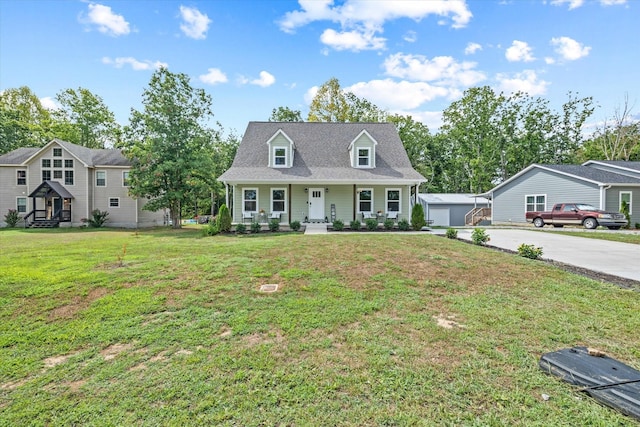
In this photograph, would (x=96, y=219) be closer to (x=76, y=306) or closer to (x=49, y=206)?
(x=49, y=206)

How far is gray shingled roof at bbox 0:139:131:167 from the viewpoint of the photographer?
2441 centimetres

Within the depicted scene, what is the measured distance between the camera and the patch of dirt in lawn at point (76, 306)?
14.8 feet

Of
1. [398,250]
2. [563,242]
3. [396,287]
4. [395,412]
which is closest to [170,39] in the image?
[398,250]

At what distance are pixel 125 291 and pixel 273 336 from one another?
3.37 metres

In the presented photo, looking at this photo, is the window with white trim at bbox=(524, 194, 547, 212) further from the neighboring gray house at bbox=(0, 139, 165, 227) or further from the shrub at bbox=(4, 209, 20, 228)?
the shrub at bbox=(4, 209, 20, 228)

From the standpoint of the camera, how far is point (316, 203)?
1797cm

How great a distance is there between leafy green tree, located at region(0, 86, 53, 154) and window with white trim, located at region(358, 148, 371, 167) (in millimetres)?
34661

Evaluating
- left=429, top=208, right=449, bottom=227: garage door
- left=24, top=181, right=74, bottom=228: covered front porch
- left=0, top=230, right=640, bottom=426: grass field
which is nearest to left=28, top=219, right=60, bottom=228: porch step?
left=24, top=181, right=74, bottom=228: covered front porch

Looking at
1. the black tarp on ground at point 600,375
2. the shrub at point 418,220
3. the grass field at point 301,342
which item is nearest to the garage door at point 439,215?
the shrub at point 418,220

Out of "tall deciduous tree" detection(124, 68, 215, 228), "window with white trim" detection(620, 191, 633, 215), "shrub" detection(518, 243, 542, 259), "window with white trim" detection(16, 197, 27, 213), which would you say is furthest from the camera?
"window with white trim" detection(16, 197, 27, 213)

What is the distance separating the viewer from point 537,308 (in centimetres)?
458

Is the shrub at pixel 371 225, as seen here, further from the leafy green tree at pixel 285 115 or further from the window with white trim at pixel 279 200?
the leafy green tree at pixel 285 115

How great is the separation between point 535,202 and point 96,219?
34.5m

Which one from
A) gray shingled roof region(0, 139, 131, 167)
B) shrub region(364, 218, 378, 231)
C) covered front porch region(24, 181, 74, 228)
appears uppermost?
gray shingled roof region(0, 139, 131, 167)
